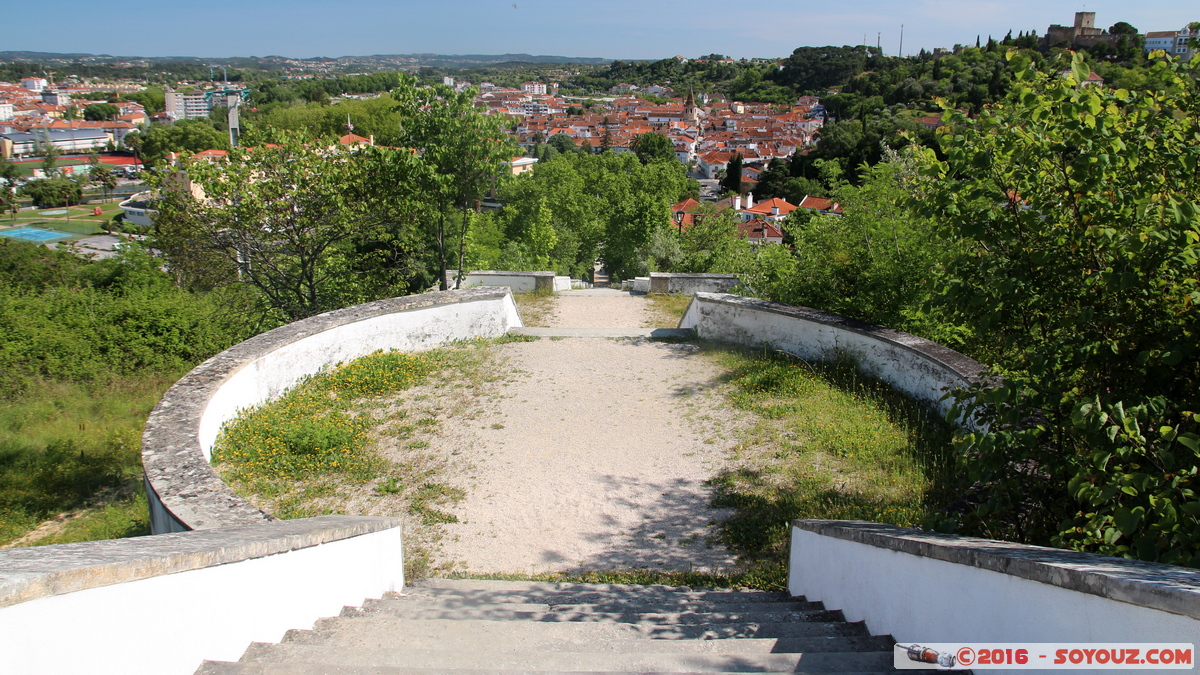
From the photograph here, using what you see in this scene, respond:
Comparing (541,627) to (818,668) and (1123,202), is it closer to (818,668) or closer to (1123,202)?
(818,668)

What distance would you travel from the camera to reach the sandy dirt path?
547cm

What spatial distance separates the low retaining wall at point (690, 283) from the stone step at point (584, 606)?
1028 centimetres

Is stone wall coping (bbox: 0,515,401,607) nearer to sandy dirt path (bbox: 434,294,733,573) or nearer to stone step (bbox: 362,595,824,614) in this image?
stone step (bbox: 362,595,824,614)

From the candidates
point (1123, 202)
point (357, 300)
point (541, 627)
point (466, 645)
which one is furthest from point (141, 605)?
point (357, 300)

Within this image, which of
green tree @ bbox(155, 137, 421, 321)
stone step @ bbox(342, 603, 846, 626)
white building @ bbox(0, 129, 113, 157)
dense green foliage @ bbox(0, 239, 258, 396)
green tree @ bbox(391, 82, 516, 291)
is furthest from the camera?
white building @ bbox(0, 129, 113, 157)

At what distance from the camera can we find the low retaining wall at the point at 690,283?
47.4ft

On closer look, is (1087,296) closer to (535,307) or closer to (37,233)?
(535,307)

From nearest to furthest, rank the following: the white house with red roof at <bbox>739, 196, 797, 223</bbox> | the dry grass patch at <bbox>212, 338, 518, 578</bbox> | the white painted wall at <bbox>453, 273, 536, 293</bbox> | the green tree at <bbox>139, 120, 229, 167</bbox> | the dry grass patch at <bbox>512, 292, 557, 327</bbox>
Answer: the dry grass patch at <bbox>212, 338, 518, 578</bbox>, the dry grass patch at <bbox>512, 292, 557, 327</bbox>, the white painted wall at <bbox>453, 273, 536, 293</bbox>, the white house with red roof at <bbox>739, 196, 797, 223</bbox>, the green tree at <bbox>139, 120, 229, 167</bbox>

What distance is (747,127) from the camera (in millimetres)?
142375

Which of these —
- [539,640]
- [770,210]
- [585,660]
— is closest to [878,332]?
[539,640]

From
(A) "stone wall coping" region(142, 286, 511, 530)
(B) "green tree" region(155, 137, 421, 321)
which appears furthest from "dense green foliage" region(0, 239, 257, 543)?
(A) "stone wall coping" region(142, 286, 511, 530)

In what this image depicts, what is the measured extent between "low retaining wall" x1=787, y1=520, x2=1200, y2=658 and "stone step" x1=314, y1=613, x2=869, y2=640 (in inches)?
9.9

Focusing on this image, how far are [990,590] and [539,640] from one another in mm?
2086

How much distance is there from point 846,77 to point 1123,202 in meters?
185
